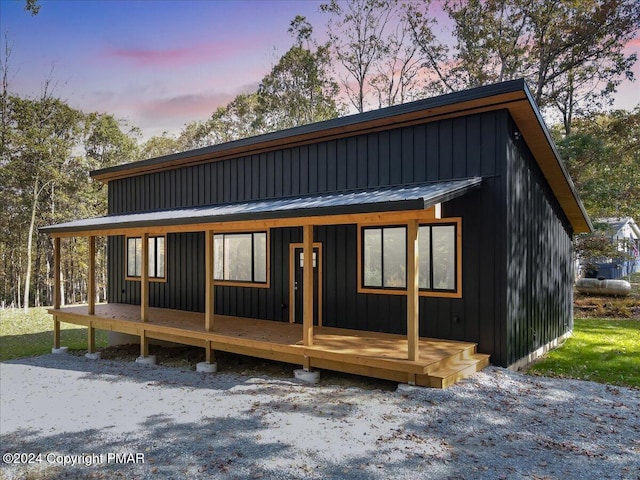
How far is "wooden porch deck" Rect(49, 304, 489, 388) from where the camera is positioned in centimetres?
525

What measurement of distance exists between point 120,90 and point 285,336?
68.2ft

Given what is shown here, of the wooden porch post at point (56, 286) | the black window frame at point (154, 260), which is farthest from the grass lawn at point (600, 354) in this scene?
the wooden porch post at point (56, 286)

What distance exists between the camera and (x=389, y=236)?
7.16 meters

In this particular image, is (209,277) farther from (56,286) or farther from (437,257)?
(56,286)

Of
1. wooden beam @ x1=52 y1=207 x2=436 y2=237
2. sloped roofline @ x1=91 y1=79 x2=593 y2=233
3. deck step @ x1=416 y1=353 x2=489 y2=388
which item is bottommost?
deck step @ x1=416 y1=353 x2=489 y2=388

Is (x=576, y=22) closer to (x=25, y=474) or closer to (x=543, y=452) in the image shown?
(x=543, y=452)

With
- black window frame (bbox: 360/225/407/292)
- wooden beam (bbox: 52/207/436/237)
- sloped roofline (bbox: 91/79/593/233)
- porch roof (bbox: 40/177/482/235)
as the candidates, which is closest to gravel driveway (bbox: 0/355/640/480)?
black window frame (bbox: 360/225/407/292)

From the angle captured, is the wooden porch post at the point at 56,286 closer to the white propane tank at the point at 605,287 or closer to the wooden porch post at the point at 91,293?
the wooden porch post at the point at 91,293

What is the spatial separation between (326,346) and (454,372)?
176cm

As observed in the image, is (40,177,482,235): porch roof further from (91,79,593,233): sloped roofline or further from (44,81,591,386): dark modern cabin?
(91,79,593,233): sloped roofline

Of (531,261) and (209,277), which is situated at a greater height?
(531,261)

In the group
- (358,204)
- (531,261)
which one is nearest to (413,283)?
(358,204)

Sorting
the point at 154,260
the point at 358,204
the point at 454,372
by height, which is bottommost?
the point at 454,372

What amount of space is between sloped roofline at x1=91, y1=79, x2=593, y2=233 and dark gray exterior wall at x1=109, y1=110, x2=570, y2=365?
15 centimetres
